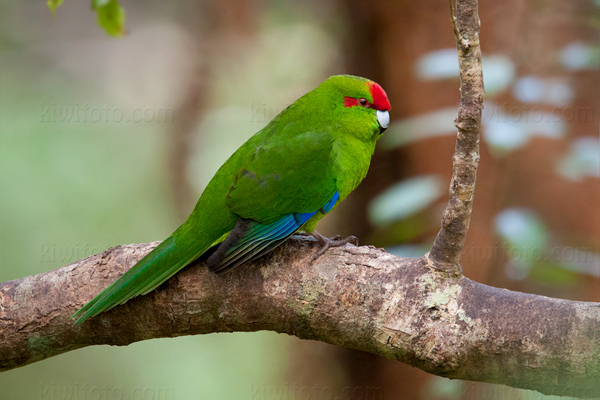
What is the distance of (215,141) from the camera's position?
4895 mm

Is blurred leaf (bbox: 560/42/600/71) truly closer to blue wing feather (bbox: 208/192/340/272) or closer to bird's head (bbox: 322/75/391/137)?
bird's head (bbox: 322/75/391/137)

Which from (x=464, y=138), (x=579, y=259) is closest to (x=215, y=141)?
(x=579, y=259)

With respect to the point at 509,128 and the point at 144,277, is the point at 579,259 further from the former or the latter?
the point at 144,277

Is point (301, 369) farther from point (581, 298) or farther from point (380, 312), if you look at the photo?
point (380, 312)

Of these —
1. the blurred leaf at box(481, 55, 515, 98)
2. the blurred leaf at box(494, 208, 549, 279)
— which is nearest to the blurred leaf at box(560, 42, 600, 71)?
the blurred leaf at box(481, 55, 515, 98)

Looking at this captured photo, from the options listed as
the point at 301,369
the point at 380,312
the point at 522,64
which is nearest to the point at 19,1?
the point at 301,369

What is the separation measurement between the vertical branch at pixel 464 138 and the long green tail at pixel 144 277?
87cm

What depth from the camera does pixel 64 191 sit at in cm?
518

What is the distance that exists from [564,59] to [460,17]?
3.99ft

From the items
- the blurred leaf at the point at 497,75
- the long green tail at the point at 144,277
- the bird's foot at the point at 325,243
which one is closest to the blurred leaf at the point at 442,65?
the blurred leaf at the point at 497,75

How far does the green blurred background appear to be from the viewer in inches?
132

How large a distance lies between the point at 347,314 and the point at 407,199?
2.97 ft

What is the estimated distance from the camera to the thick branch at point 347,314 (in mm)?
1625

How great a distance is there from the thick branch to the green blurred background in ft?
3.88
